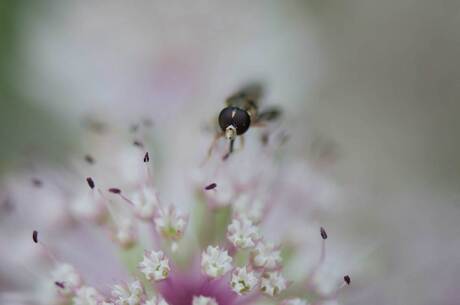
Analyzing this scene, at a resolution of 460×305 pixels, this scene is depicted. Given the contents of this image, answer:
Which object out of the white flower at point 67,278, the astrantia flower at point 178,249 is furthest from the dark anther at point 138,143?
the white flower at point 67,278

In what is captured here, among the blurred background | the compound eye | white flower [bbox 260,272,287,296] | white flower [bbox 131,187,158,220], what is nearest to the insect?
the compound eye

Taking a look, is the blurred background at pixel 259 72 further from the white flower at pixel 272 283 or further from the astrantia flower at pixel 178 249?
the white flower at pixel 272 283

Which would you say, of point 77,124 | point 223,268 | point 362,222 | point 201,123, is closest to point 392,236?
point 362,222

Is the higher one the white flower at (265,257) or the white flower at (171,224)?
the white flower at (171,224)

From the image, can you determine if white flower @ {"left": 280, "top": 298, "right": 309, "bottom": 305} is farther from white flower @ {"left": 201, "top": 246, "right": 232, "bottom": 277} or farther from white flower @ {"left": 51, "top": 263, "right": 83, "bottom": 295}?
white flower @ {"left": 51, "top": 263, "right": 83, "bottom": 295}

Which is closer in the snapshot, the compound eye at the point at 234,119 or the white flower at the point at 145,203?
the compound eye at the point at 234,119
